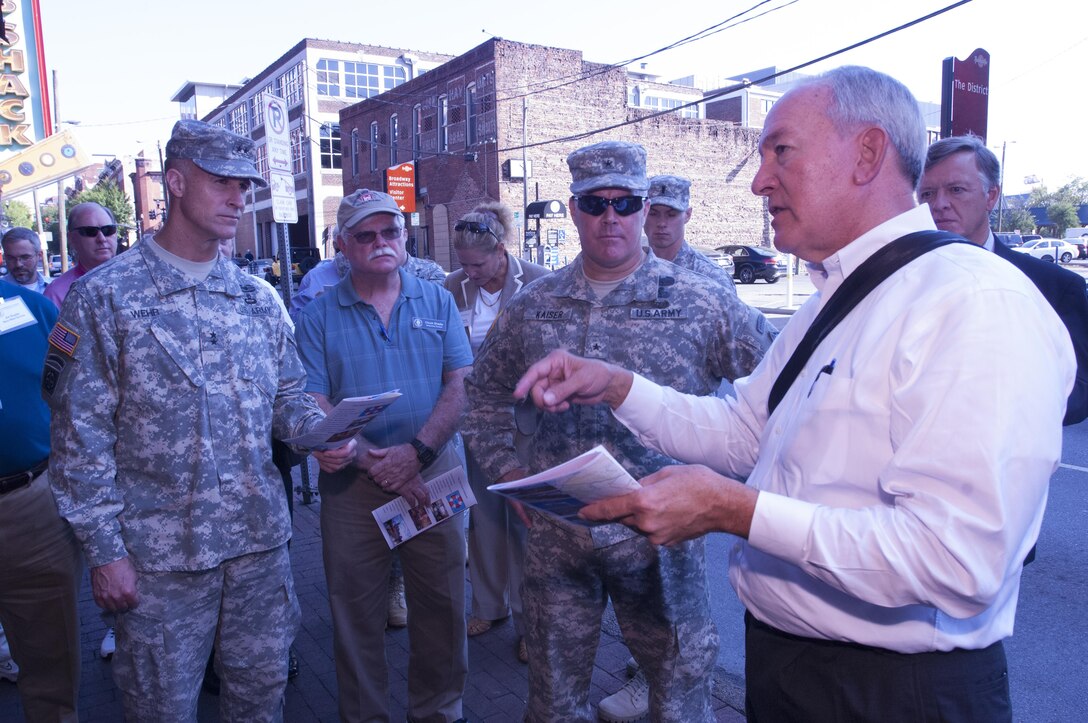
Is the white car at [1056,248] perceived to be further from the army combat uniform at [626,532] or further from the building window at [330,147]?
the army combat uniform at [626,532]

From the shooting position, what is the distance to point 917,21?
9.48 m

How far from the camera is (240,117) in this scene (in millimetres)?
52281

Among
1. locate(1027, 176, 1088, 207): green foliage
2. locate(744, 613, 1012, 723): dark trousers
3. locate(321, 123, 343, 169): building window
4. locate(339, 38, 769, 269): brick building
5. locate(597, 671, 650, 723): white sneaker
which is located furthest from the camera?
locate(1027, 176, 1088, 207): green foliage

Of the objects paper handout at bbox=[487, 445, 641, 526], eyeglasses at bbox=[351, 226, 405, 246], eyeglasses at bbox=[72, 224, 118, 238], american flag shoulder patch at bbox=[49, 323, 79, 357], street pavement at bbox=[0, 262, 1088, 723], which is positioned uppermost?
eyeglasses at bbox=[72, 224, 118, 238]

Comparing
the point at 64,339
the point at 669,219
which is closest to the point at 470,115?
the point at 669,219

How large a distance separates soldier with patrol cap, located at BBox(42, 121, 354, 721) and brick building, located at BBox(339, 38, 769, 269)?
74.1 feet

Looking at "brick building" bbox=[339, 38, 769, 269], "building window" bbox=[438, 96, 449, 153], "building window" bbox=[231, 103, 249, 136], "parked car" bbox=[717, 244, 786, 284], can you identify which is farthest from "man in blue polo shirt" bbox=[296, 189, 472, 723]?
"building window" bbox=[231, 103, 249, 136]

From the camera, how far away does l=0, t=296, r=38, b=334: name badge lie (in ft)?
9.95

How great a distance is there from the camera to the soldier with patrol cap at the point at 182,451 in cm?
245

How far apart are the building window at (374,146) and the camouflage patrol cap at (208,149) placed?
3719cm

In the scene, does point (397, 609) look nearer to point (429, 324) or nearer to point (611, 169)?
point (429, 324)

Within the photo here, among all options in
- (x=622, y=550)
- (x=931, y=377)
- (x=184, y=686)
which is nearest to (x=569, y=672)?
(x=622, y=550)

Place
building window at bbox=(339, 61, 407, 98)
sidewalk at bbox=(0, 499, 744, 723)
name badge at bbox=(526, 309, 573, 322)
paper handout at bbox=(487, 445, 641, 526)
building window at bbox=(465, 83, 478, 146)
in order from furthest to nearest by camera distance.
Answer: building window at bbox=(339, 61, 407, 98) < building window at bbox=(465, 83, 478, 146) < sidewalk at bbox=(0, 499, 744, 723) < name badge at bbox=(526, 309, 573, 322) < paper handout at bbox=(487, 445, 641, 526)

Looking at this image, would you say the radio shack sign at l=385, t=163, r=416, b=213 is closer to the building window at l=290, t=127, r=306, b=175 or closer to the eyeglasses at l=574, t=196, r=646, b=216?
the eyeglasses at l=574, t=196, r=646, b=216
